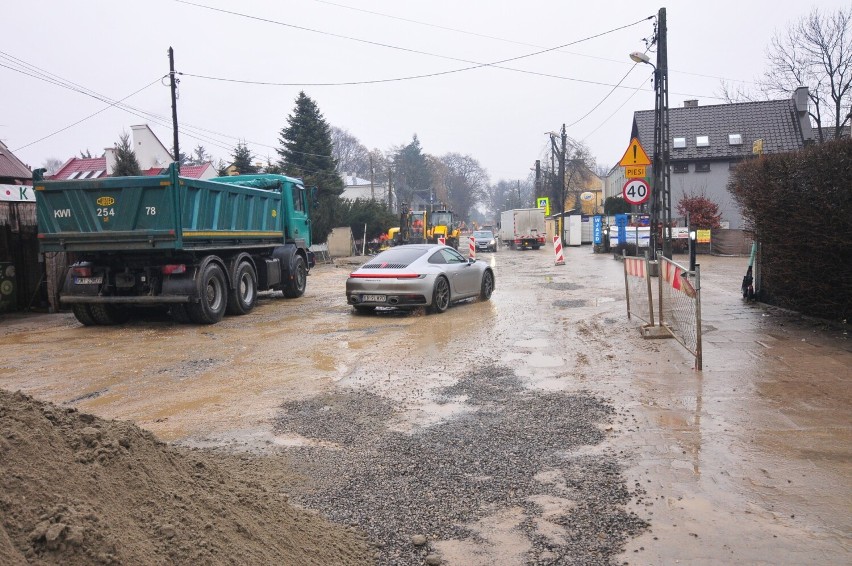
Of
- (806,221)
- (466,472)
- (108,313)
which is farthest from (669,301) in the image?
(108,313)

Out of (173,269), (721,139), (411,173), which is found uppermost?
(411,173)

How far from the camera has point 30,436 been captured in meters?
3.29

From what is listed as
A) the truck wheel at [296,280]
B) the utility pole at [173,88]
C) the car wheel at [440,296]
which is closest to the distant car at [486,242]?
the utility pole at [173,88]

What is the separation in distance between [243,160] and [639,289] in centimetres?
3511

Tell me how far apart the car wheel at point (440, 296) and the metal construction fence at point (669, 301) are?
3597 mm

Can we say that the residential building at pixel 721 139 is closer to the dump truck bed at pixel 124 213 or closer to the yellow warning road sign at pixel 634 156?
the yellow warning road sign at pixel 634 156

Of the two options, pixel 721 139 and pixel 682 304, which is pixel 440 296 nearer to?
pixel 682 304

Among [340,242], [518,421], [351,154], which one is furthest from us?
[351,154]

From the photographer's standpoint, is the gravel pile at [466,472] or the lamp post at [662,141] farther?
the lamp post at [662,141]

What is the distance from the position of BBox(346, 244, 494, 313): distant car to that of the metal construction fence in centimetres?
361

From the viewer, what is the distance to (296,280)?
694 inches

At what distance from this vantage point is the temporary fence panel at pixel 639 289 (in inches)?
432

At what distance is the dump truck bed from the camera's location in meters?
11.9

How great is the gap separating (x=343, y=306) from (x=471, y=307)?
2.93m
